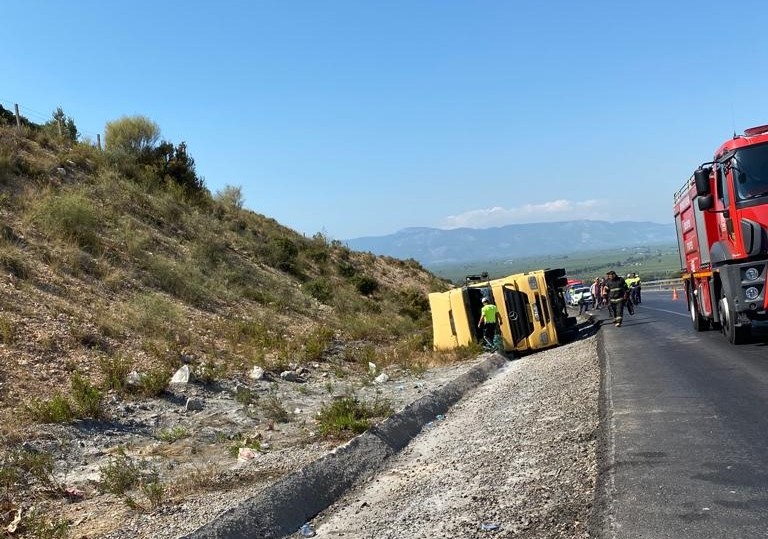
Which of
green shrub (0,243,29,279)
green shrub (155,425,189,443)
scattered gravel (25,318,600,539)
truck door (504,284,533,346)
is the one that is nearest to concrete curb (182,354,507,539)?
scattered gravel (25,318,600,539)

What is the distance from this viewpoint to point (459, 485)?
20.4 feet

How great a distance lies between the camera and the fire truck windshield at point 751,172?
441 inches

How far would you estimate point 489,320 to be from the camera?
16.7 m

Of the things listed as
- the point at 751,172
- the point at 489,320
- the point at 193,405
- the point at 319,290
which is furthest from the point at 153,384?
the point at 319,290

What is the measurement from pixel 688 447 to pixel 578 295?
107 feet

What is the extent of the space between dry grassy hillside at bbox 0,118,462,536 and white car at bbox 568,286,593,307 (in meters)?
9.67

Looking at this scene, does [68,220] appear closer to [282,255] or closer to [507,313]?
[282,255]

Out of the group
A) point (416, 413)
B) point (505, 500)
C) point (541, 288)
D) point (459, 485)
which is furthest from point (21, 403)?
point (541, 288)

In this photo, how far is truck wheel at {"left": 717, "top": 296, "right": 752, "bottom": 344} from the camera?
40.1 feet

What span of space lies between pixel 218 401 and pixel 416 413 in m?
3.13

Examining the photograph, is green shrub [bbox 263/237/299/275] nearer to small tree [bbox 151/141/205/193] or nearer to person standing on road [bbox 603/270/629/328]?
small tree [bbox 151/141/205/193]

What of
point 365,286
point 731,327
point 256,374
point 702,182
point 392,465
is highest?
point 702,182

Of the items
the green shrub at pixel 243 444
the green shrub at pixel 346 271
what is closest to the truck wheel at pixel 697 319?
the green shrub at pixel 243 444

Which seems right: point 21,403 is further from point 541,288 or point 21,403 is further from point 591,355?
point 541,288
